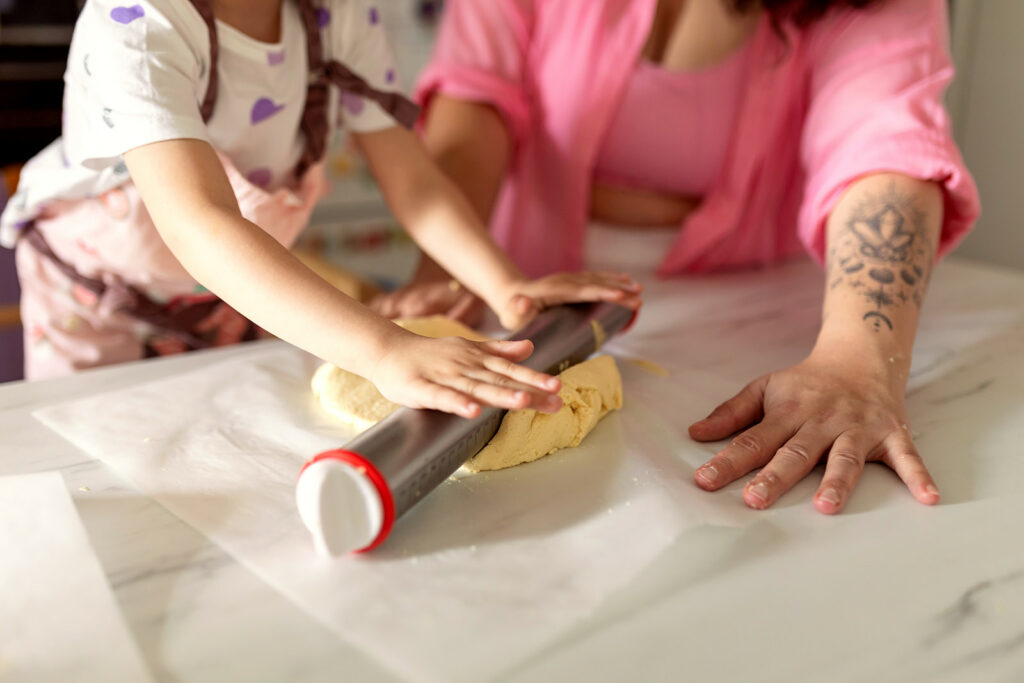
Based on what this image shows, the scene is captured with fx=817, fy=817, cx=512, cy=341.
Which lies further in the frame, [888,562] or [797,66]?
[797,66]

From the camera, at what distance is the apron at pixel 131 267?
0.73 metres

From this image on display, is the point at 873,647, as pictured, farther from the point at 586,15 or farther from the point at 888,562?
the point at 586,15

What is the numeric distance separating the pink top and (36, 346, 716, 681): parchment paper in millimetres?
504

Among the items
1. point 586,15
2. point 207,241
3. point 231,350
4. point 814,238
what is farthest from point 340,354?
point 586,15

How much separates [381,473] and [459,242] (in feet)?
1.24

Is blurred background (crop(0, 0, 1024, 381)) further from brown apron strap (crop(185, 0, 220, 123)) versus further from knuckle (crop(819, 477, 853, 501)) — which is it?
knuckle (crop(819, 477, 853, 501))

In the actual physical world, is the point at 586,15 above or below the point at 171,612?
above

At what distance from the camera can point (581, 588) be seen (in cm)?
40

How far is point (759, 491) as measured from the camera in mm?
490

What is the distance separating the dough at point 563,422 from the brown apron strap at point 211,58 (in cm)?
36

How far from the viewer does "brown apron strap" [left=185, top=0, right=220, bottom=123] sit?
1.98ft

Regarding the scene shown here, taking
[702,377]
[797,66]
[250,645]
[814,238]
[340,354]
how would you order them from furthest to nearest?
1. [797,66]
2. [814,238]
3. [702,377]
4. [340,354]
5. [250,645]

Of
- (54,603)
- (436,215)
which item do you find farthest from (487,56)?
(54,603)

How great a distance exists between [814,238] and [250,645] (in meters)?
0.69
